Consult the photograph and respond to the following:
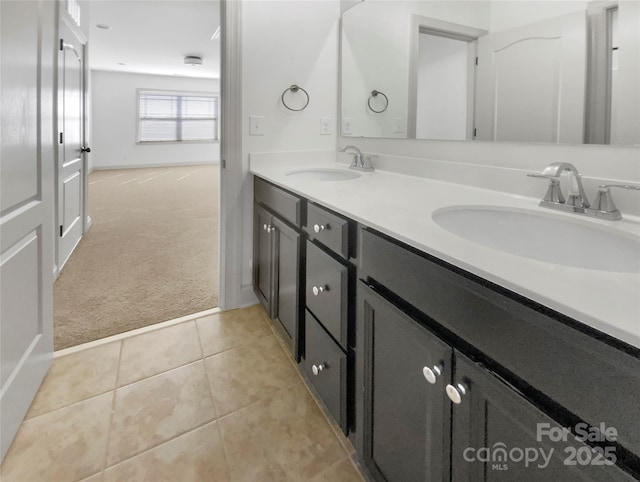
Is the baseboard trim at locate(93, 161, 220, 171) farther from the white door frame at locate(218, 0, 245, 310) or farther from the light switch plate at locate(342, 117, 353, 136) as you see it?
the light switch plate at locate(342, 117, 353, 136)

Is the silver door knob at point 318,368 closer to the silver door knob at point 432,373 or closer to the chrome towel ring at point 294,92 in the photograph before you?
the silver door knob at point 432,373

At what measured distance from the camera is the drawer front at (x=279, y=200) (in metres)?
1.42

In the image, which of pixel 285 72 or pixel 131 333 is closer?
pixel 131 333

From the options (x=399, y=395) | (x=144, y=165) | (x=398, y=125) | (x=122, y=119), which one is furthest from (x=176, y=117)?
(x=399, y=395)

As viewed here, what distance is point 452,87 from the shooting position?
1.46 metres

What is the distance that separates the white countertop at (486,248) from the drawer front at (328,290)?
0.63 ft

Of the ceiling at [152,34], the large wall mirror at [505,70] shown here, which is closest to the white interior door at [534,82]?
the large wall mirror at [505,70]

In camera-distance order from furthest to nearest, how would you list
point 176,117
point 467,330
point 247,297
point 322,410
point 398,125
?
point 176,117
point 247,297
point 398,125
point 322,410
point 467,330

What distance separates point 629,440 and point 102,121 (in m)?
10.3

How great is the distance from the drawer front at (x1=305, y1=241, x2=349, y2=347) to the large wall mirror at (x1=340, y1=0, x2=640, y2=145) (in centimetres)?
75

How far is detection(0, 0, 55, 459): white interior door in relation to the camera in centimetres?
115

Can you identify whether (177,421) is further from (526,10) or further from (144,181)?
(144,181)

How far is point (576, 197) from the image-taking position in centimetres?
94

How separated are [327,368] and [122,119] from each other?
953 cm
